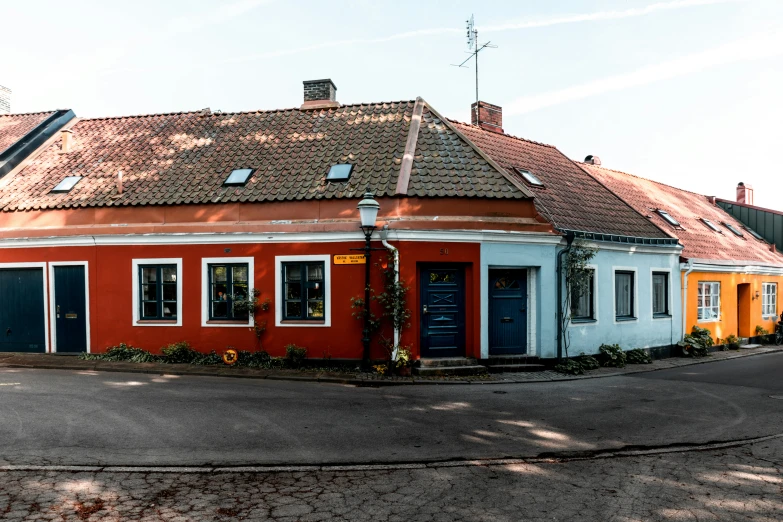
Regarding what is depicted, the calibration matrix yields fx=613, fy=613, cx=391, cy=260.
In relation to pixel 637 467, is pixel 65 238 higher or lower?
higher

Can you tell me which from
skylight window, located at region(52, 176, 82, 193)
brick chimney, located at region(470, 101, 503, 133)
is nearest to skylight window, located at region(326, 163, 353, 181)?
brick chimney, located at region(470, 101, 503, 133)

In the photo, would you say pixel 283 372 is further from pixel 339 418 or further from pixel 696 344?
pixel 696 344

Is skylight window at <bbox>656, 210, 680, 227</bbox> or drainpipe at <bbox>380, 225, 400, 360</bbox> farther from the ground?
skylight window at <bbox>656, 210, 680, 227</bbox>

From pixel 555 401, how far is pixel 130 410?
22.9ft

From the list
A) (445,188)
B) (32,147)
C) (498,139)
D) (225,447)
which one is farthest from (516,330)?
(32,147)

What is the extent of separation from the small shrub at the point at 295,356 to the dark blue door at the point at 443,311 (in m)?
2.68

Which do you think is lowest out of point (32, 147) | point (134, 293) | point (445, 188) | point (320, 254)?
point (134, 293)

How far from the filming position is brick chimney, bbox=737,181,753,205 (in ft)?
106

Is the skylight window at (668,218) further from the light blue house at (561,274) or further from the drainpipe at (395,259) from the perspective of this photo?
the drainpipe at (395,259)

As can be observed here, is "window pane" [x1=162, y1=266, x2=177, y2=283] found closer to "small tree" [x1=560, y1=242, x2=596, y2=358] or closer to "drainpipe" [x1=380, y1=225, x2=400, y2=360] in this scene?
"drainpipe" [x1=380, y1=225, x2=400, y2=360]

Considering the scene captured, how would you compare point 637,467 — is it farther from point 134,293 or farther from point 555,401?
point 134,293

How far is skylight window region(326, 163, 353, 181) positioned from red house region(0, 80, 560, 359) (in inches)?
2.0

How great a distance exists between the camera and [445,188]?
45.1 ft

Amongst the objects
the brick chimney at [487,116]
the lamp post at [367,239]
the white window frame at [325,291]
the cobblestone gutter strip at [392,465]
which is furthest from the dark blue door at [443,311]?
the brick chimney at [487,116]
